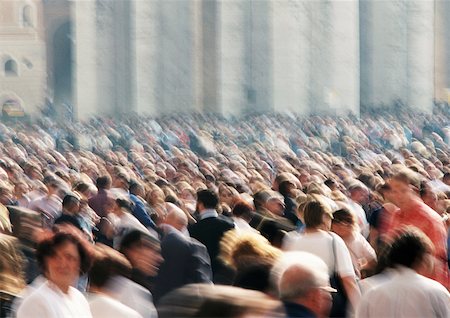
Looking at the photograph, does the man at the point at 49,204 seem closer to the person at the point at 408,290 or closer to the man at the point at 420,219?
the man at the point at 420,219

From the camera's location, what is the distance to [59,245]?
7543 millimetres

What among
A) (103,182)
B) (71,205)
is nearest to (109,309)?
(71,205)

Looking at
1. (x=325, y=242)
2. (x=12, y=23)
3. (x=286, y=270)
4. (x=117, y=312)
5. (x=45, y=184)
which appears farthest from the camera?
(x=12, y=23)

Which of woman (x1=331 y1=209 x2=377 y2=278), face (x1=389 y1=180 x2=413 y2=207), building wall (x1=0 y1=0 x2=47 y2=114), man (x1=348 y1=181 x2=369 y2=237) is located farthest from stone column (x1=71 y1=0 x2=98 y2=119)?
face (x1=389 y1=180 x2=413 y2=207)

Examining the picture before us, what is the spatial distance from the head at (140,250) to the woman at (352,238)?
64.7 inches

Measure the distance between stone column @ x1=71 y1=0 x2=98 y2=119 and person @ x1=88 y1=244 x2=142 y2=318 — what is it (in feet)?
122

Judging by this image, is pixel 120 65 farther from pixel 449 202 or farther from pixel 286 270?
pixel 286 270

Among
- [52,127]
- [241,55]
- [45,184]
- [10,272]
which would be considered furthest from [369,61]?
[10,272]

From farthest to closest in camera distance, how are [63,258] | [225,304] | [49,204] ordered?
1. [49,204]
2. [63,258]
3. [225,304]

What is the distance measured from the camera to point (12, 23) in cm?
8631

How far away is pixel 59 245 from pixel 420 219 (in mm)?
2778

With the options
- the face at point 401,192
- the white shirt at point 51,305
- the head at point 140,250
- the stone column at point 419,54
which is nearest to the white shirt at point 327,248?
the face at point 401,192

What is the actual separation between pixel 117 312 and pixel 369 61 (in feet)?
142

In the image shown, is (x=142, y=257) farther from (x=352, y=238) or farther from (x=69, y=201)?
(x=69, y=201)
